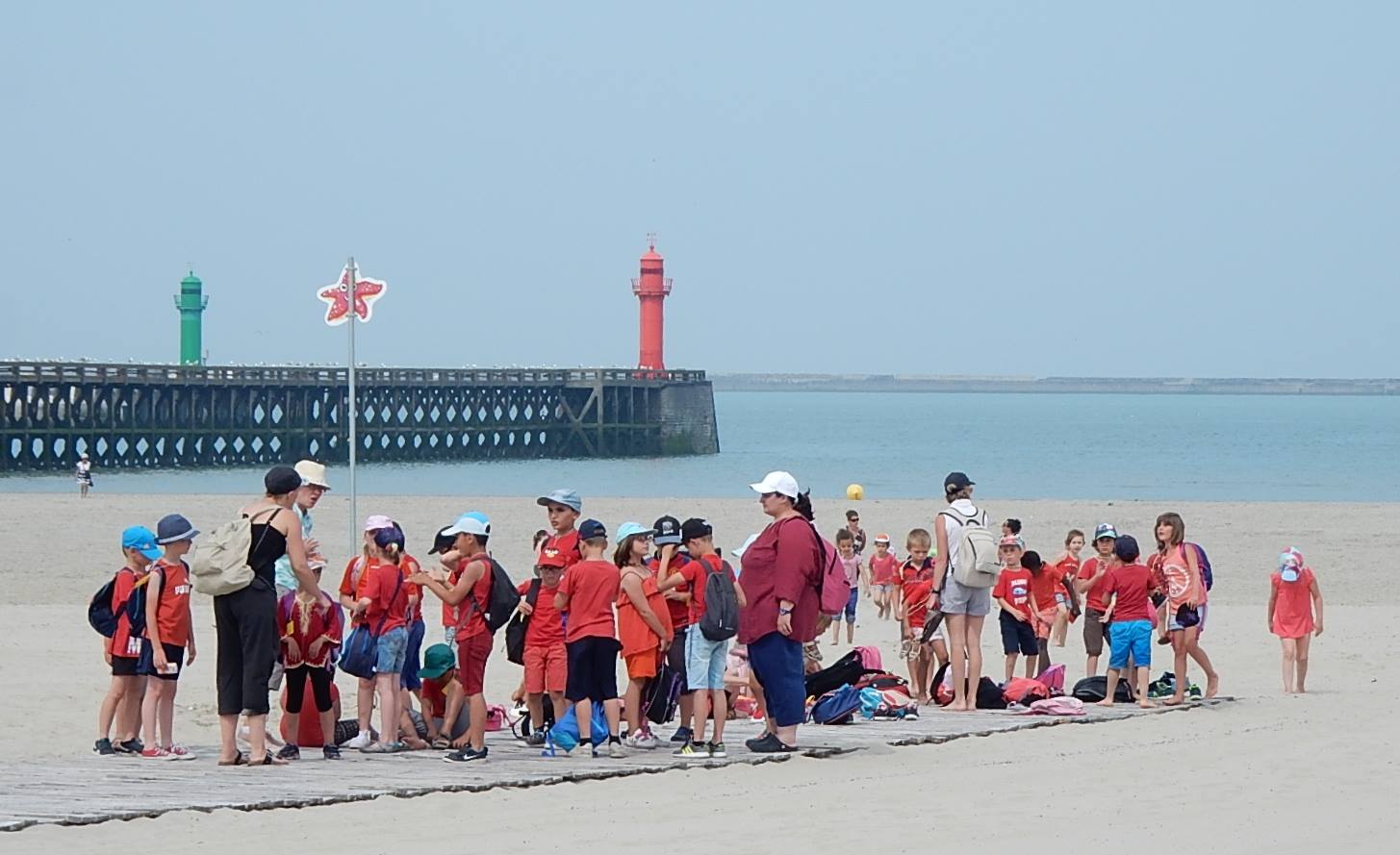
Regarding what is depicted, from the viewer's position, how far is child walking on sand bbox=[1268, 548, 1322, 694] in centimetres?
1147

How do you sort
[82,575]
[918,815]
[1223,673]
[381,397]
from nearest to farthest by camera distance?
[918,815] < [1223,673] < [82,575] < [381,397]

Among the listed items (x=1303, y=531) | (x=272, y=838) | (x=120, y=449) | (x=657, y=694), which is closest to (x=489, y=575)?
(x=657, y=694)

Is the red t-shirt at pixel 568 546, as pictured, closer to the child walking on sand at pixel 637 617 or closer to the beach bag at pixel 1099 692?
the child walking on sand at pixel 637 617

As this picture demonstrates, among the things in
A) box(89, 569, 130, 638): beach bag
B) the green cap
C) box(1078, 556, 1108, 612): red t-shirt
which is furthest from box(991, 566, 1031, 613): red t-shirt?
box(89, 569, 130, 638): beach bag

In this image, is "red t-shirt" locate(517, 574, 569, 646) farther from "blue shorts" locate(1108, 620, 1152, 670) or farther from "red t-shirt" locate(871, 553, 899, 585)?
"red t-shirt" locate(871, 553, 899, 585)

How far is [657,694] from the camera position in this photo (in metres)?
9.07

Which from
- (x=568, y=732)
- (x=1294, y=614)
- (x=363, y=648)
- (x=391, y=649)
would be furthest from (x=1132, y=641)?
(x=363, y=648)

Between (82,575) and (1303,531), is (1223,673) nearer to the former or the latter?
(82,575)

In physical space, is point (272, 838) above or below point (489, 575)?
below

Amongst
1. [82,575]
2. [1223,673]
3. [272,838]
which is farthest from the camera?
[82,575]

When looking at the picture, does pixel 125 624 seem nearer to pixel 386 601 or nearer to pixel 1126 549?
pixel 386 601

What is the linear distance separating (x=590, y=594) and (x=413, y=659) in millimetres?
977

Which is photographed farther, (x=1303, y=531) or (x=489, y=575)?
(x=1303, y=531)

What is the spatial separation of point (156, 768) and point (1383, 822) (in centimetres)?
488
